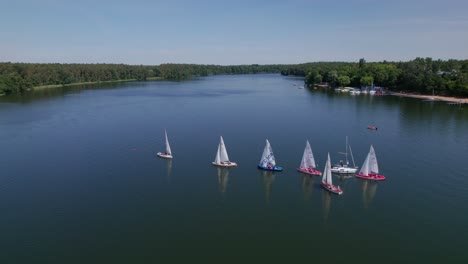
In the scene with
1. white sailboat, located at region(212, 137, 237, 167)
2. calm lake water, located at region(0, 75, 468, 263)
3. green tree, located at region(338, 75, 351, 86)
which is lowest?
calm lake water, located at region(0, 75, 468, 263)

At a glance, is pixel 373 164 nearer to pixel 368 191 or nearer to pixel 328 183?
pixel 368 191

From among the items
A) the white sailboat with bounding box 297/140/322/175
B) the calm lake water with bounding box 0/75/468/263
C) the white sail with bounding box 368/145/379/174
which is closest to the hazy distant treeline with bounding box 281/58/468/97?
the calm lake water with bounding box 0/75/468/263

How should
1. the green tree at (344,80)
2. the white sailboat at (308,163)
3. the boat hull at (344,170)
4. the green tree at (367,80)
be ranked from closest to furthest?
the white sailboat at (308,163) < the boat hull at (344,170) < the green tree at (367,80) < the green tree at (344,80)

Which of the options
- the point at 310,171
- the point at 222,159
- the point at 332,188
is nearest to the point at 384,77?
the point at 310,171

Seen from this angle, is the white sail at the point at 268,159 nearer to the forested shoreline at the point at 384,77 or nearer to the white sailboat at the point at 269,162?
the white sailboat at the point at 269,162

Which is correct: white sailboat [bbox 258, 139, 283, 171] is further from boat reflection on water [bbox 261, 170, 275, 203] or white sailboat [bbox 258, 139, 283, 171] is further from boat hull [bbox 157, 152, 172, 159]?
boat hull [bbox 157, 152, 172, 159]

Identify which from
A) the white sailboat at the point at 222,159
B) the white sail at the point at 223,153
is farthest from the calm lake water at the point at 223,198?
the white sail at the point at 223,153

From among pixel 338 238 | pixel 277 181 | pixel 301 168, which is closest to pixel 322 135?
pixel 301 168
